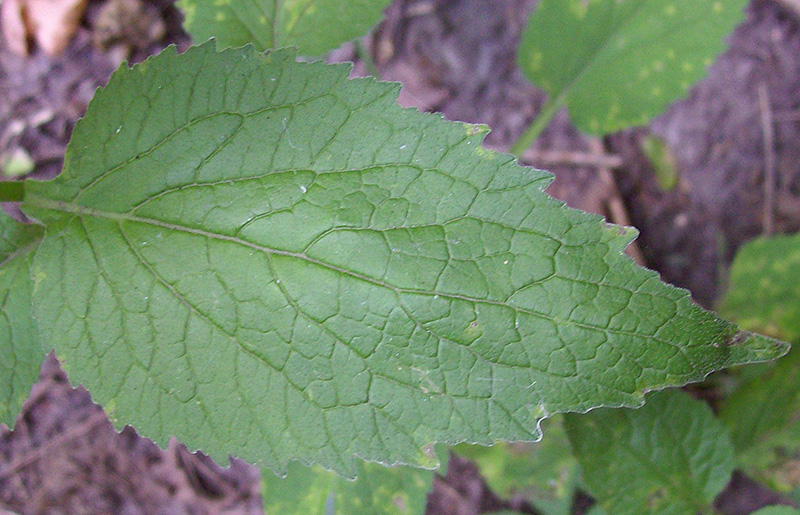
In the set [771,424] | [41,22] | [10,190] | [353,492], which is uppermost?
[41,22]

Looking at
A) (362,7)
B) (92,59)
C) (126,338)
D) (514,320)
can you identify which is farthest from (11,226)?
(92,59)

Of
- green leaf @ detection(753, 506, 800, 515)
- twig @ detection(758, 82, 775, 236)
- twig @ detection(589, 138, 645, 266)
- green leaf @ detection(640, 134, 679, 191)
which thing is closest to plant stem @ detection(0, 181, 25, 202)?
green leaf @ detection(753, 506, 800, 515)

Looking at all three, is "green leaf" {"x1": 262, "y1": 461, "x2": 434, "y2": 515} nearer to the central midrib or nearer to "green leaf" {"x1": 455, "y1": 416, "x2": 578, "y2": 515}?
"green leaf" {"x1": 455, "y1": 416, "x2": 578, "y2": 515}

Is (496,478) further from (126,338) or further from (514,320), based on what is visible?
(126,338)

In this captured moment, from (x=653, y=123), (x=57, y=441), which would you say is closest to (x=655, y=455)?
(x=653, y=123)

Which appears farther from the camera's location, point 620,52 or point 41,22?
point 41,22

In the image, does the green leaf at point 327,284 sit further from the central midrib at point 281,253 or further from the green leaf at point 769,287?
the green leaf at point 769,287

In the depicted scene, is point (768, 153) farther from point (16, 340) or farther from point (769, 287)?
point (16, 340)
